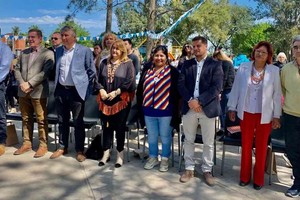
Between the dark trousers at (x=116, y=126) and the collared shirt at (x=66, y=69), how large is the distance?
723mm

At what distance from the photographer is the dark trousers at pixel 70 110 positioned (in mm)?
5031

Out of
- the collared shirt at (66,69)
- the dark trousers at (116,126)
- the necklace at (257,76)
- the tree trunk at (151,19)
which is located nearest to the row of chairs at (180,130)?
the dark trousers at (116,126)

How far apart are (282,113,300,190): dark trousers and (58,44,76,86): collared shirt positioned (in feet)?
9.47

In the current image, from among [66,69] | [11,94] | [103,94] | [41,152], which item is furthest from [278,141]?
[11,94]

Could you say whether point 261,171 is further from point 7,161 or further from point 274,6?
point 274,6

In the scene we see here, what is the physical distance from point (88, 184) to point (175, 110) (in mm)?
1445

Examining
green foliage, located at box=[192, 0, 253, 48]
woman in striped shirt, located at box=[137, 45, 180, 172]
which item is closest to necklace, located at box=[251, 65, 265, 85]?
woman in striped shirt, located at box=[137, 45, 180, 172]

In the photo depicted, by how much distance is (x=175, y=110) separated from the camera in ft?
15.1

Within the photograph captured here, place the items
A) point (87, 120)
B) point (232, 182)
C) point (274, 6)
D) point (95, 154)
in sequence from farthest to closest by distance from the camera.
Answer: point (274, 6) < point (87, 120) < point (95, 154) < point (232, 182)

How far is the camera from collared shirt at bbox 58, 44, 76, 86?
4.98 m

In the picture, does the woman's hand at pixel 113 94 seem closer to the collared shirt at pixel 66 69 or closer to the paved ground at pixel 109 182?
the collared shirt at pixel 66 69

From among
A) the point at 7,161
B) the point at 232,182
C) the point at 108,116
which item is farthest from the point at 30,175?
the point at 232,182

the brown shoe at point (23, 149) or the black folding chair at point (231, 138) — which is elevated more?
the black folding chair at point (231, 138)

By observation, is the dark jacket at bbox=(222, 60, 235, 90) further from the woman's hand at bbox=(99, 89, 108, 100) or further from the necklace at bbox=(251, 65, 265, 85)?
the woman's hand at bbox=(99, 89, 108, 100)
